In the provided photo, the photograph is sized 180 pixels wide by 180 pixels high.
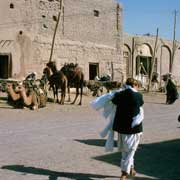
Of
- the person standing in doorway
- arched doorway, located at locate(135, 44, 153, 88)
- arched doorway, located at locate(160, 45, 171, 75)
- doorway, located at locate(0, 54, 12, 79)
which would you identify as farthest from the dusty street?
arched doorway, located at locate(160, 45, 171, 75)

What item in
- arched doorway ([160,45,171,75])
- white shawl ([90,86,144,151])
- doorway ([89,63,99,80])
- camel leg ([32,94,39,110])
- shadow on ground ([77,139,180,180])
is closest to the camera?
white shawl ([90,86,144,151])

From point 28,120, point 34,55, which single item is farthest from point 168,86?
point 28,120

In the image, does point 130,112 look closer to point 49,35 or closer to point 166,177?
point 166,177

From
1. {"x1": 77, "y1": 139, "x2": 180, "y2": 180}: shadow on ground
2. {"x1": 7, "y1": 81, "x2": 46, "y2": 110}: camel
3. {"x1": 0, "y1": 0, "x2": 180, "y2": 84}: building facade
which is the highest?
{"x1": 0, "y1": 0, "x2": 180, "y2": 84}: building facade

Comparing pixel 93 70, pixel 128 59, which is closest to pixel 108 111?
pixel 93 70

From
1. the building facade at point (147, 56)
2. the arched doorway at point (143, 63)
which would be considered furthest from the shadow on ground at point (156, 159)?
the arched doorway at point (143, 63)

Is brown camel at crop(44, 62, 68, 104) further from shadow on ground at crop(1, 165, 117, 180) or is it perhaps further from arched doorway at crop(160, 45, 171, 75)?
arched doorway at crop(160, 45, 171, 75)

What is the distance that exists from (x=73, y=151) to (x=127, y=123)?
2.68 m

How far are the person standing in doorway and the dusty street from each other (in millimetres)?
458

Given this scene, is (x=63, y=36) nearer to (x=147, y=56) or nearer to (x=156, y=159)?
(x=147, y=56)

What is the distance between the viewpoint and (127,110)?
277 inches

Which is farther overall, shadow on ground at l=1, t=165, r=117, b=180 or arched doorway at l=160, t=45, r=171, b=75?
arched doorway at l=160, t=45, r=171, b=75

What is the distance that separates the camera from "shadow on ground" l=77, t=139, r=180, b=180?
7.68 metres

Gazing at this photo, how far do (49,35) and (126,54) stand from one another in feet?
33.9
